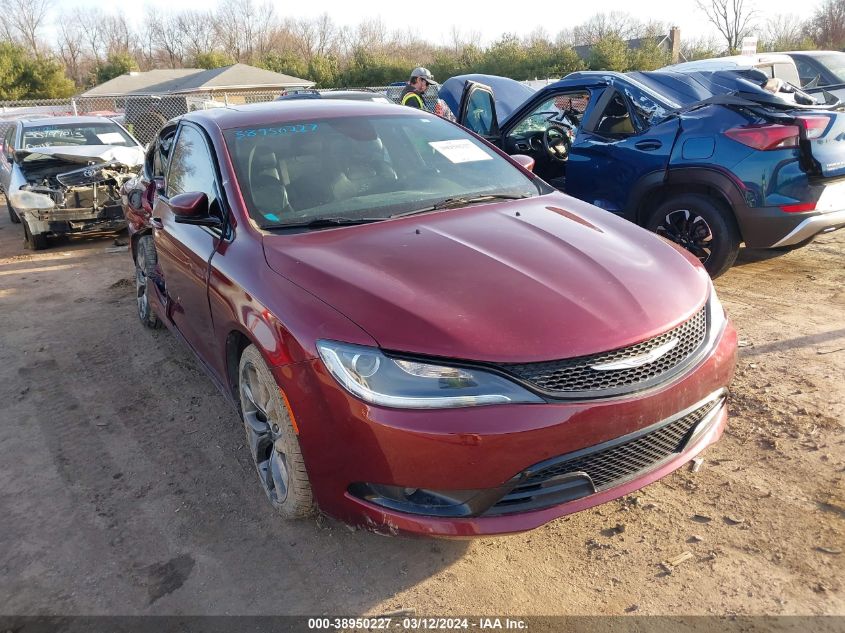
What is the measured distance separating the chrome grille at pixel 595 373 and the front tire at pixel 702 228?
121 inches

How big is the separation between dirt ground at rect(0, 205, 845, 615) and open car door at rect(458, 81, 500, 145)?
385 cm

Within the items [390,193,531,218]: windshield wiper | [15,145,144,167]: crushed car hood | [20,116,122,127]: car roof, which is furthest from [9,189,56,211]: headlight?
[390,193,531,218]: windshield wiper

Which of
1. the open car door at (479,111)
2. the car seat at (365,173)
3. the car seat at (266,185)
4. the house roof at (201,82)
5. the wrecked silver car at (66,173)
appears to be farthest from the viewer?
the house roof at (201,82)

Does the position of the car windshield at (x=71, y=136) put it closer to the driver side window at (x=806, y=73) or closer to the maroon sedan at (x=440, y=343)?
the maroon sedan at (x=440, y=343)

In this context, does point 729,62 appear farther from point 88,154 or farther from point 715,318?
point 88,154

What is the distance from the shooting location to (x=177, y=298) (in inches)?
150

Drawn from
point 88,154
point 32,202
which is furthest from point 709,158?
point 88,154

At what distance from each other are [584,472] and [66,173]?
842 cm

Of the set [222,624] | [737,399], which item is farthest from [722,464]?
[222,624]

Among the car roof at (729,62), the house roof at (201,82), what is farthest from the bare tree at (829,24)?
the car roof at (729,62)

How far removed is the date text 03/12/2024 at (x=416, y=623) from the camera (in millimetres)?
2184

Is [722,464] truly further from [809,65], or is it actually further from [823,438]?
[809,65]

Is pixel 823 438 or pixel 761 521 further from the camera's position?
pixel 823 438

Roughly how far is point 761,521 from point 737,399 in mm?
1065
